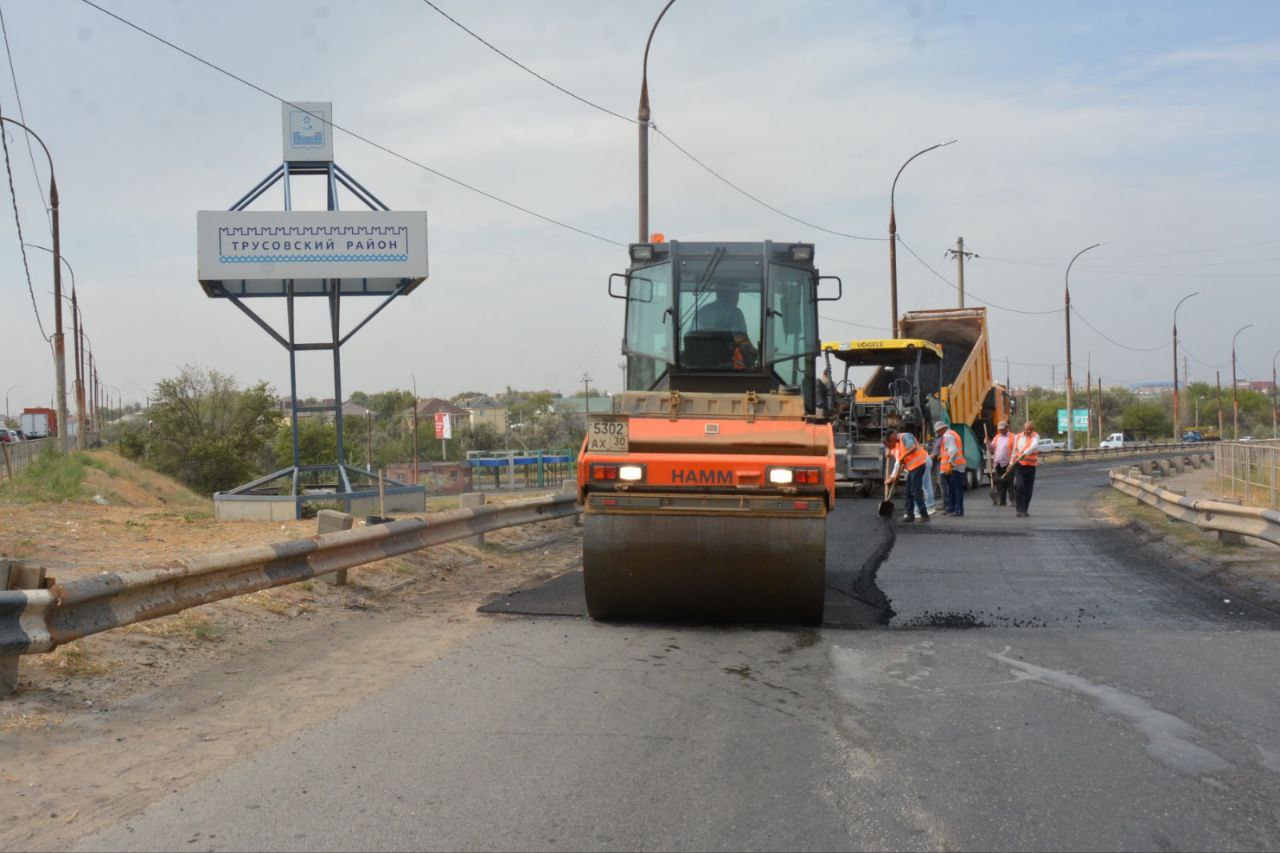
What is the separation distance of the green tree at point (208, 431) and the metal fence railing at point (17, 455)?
30.4 ft

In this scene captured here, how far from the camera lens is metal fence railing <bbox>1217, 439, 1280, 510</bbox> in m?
17.8

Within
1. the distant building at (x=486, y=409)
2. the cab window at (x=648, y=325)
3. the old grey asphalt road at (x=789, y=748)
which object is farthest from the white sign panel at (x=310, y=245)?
the distant building at (x=486, y=409)

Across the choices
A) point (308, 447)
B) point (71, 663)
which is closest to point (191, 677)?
point (71, 663)

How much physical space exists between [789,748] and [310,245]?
54.9ft

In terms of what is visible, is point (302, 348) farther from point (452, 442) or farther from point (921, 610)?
point (452, 442)

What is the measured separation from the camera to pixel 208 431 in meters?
44.4

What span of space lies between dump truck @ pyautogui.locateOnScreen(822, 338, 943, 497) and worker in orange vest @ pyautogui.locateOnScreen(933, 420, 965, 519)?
3.42 m

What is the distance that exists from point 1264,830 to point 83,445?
3761 centimetres

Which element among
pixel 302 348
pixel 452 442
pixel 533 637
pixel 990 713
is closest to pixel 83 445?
pixel 302 348

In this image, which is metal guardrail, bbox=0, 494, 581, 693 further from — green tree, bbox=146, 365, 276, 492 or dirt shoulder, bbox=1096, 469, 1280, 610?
green tree, bbox=146, 365, 276, 492

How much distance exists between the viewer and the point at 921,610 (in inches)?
351

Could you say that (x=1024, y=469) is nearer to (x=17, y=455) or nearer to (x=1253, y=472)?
(x=1253, y=472)

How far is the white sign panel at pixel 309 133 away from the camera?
65.7 feet

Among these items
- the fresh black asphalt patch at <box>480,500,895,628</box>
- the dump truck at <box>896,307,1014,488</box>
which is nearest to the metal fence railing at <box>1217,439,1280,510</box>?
→ the dump truck at <box>896,307,1014,488</box>
